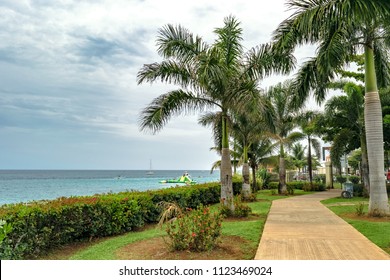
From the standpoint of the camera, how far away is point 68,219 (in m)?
7.39

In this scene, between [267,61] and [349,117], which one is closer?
[267,61]

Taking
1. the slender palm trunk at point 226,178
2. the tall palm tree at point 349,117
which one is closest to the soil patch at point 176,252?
the slender palm trunk at point 226,178

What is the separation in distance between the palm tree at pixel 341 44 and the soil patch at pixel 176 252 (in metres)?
5.54

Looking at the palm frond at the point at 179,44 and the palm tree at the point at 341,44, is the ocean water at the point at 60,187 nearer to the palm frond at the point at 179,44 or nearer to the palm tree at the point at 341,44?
the palm frond at the point at 179,44

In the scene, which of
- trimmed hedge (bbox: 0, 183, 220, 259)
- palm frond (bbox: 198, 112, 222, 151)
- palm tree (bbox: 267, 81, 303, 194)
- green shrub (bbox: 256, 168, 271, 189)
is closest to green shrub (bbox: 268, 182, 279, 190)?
green shrub (bbox: 256, 168, 271, 189)

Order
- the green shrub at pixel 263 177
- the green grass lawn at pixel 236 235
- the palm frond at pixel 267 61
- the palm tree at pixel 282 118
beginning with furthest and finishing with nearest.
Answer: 1. the green shrub at pixel 263 177
2. the palm tree at pixel 282 118
3. the palm frond at pixel 267 61
4. the green grass lawn at pixel 236 235

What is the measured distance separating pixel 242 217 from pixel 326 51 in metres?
5.71

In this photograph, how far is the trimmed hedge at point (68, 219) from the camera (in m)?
6.08

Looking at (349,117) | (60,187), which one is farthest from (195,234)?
(60,187)

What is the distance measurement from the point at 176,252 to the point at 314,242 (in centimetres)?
289

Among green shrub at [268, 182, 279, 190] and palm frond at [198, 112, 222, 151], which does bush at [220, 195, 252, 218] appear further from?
green shrub at [268, 182, 279, 190]

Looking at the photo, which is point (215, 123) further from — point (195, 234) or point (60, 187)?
point (60, 187)

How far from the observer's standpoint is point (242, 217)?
11.0 m
